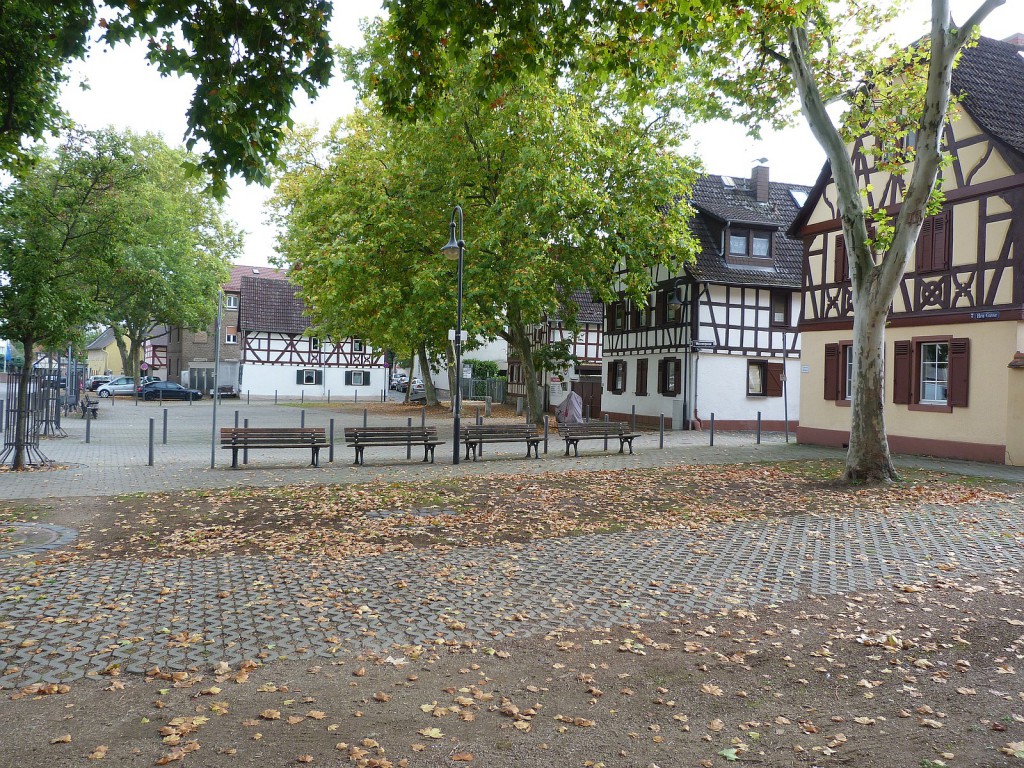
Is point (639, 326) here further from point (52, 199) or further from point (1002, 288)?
point (52, 199)

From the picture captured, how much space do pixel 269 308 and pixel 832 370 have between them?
1796 inches

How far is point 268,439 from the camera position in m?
16.5

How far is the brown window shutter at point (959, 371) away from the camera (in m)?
18.5

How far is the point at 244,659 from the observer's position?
17.3 ft

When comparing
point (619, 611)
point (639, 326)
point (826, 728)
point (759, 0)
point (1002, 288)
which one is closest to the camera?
point (826, 728)

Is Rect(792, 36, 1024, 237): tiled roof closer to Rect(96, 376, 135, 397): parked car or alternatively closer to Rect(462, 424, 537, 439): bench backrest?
Rect(462, 424, 537, 439): bench backrest

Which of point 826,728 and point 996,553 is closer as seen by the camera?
point 826,728

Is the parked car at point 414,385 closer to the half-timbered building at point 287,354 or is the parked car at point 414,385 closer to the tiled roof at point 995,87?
the half-timbered building at point 287,354

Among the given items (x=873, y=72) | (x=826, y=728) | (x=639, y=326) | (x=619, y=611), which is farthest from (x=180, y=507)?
(x=639, y=326)

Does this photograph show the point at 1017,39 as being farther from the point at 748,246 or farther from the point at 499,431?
the point at 499,431

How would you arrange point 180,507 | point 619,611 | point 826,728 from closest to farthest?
point 826,728 < point 619,611 < point 180,507

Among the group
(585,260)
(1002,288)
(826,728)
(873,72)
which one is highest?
(873,72)

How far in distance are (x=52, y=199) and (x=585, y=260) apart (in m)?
15.5

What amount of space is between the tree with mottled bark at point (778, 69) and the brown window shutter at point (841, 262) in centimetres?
708
